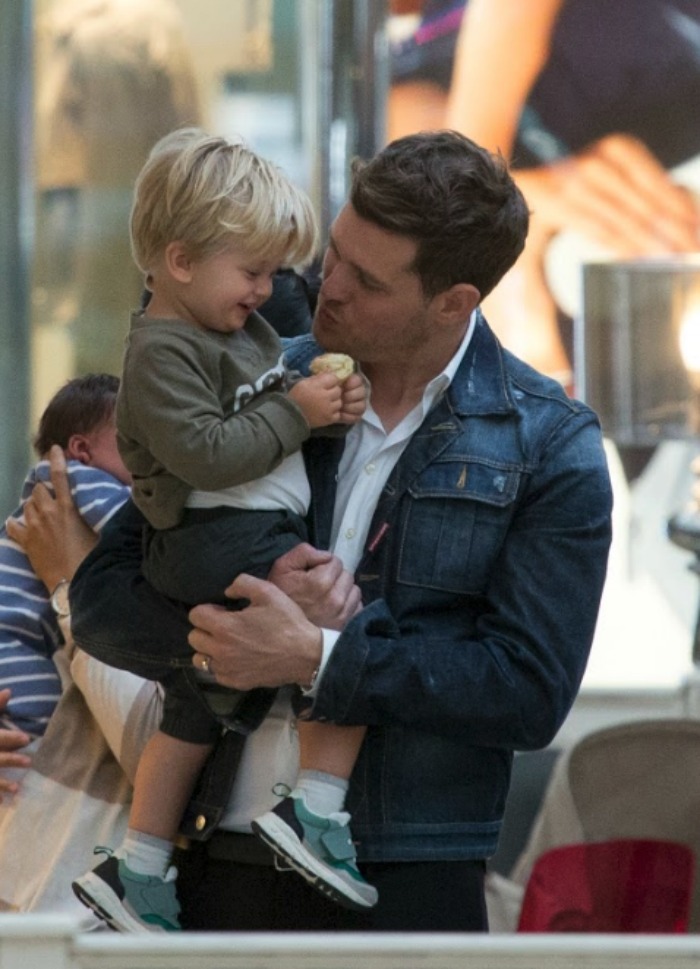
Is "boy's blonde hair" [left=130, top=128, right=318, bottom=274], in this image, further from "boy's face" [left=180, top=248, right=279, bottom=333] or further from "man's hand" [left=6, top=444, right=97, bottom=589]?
"man's hand" [left=6, top=444, right=97, bottom=589]

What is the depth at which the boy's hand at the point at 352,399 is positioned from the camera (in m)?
1.91

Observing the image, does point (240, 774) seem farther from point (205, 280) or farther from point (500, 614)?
point (205, 280)

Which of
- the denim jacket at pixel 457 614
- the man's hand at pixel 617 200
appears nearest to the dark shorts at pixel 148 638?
the denim jacket at pixel 457 614

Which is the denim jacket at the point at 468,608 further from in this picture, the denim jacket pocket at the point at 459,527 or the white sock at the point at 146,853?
the white sock at the point at 146,853

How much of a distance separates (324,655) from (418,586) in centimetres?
15

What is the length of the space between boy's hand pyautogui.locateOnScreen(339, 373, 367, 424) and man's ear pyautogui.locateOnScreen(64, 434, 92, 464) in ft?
2.27

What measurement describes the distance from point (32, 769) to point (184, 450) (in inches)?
26.9

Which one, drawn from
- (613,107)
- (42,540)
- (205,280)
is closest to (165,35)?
(613,107)

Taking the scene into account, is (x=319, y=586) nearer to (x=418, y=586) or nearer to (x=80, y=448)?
(x=418, y=586)

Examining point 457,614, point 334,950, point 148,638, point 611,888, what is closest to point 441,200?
point 457,614

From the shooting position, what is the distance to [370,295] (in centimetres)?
190

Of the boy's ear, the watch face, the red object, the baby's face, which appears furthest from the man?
the red object

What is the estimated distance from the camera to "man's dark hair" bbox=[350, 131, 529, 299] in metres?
1.85

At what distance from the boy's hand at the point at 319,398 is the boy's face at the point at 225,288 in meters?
0.12
